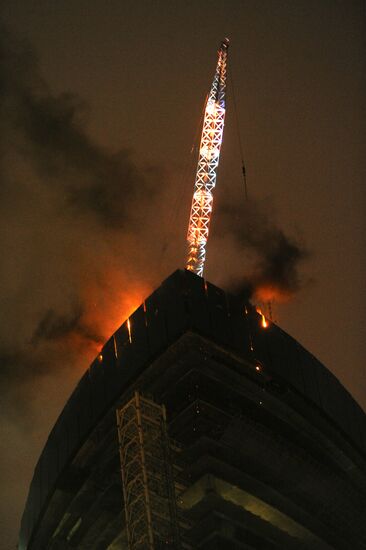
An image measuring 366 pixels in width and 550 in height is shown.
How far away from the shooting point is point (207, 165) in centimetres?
10481

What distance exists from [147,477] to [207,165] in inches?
2041

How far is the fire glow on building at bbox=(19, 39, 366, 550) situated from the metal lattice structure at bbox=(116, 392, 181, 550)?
200 mm

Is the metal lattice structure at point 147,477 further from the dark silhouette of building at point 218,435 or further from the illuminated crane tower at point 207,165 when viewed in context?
the illuminated crane tower at point 207,165

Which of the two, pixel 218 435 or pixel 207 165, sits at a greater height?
pixel 207 165

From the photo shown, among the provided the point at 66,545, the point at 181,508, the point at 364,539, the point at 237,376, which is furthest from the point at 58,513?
the point at 364,539

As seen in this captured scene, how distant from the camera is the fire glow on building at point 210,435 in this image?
223 ft

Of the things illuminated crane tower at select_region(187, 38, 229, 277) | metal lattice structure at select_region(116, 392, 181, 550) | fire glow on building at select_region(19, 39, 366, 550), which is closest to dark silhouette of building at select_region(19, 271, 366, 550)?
fire glow on building at select_region(19, 39, 366, 550)

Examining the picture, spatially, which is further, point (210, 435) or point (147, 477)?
point (210, 435)

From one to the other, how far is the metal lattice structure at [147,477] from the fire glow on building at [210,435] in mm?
200

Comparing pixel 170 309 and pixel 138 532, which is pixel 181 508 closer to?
pixel 138 532

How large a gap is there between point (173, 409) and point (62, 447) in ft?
38.1

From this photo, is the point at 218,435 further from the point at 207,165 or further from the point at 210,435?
the point at 207,165

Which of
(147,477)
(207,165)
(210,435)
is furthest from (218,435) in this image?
(207,165)

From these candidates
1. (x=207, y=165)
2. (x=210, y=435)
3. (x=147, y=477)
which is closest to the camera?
A: (x=147, y=477)
